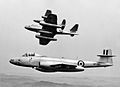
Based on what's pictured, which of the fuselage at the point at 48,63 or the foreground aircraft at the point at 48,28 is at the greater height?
the foreground aircraft at the point at 48,28

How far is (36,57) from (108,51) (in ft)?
60.8

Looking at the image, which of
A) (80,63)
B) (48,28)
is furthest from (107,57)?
(48,28)

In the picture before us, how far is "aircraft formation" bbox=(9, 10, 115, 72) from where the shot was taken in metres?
55.7

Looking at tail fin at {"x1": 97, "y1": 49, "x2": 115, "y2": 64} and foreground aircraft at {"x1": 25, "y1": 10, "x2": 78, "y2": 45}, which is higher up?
foreground aircraft at {"x1": 25, "y1": 10, "x2": 78, "y2": 45}

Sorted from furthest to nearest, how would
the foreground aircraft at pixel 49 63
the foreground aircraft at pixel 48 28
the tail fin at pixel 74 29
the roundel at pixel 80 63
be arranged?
1. the tail fin at pixel 74 29
2. the foreground aircraft at pixel 48 28
3. the roundel at pixel 80 63
4. the foreground aircraft at pixel 49 63

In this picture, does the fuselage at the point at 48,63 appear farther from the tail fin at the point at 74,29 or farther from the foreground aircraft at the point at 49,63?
the tail fin at the point at 74,29

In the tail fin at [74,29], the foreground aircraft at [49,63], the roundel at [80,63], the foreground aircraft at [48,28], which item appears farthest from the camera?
the tail fin at [74,29]

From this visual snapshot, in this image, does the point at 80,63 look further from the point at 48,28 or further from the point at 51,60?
the point at 48,28

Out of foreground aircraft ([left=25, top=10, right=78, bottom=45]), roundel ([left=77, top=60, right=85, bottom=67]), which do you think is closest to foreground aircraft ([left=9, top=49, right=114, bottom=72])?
roundel ([left=77, top=60, right=85, bottom=67])

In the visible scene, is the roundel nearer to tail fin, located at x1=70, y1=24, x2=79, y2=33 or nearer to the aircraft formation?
the aircraft formation

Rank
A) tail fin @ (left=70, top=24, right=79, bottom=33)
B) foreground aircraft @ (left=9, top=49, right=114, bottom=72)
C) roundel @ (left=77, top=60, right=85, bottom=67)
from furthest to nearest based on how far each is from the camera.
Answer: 1. tail fin @ (left=70, top=24, right=79, bottom=33)
2. roundel @ (left=77, top=60, right=85, bottom=67)
3. foreground aircraft @ (left=9, top=49, right=114, bottom=72)

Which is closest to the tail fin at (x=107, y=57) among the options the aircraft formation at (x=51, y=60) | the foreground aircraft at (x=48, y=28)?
the aircraft formation at (x=51, y=60)

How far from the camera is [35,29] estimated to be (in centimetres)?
6750

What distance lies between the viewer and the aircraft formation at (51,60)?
55.7m
